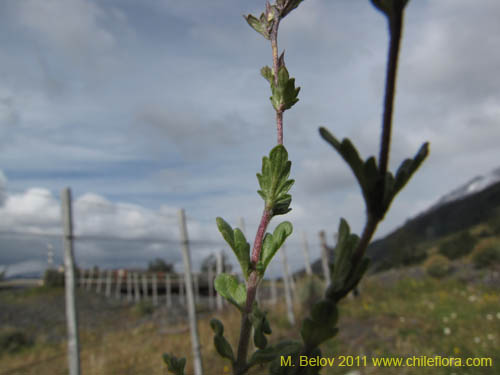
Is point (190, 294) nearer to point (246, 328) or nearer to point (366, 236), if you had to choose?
point (246, 328)

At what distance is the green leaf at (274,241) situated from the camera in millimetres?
595

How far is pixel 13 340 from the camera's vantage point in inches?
409

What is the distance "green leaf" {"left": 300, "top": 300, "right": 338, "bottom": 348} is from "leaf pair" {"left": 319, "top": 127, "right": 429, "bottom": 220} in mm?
134

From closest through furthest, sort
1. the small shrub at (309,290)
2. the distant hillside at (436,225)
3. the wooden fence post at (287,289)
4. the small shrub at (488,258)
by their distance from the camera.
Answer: the wooden fence post at (287,289), the small shrub at (309,290), the small shrub at (488,258), the distant hillside at (436,225)

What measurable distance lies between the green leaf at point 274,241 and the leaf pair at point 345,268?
0.42 ft

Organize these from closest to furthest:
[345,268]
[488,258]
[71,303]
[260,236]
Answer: [345,268] → [260,236] → [71,303] → [488,258]

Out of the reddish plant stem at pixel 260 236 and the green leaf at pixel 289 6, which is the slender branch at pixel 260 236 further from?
the green leaf at pixel 289 6

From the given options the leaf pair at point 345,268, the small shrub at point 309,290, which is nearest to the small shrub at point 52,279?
the small shrub at point 309,290

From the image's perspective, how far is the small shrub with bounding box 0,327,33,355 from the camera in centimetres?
998

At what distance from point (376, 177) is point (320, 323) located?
19 centimetres

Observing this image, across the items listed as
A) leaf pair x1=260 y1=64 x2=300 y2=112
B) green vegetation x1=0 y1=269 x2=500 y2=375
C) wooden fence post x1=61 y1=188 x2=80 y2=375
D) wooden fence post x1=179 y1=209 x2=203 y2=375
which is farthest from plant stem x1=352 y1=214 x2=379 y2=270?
wooden fence post x1=179 y1=209 x2=203 y2=375

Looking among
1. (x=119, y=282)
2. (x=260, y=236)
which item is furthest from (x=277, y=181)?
(x=119, y=282)

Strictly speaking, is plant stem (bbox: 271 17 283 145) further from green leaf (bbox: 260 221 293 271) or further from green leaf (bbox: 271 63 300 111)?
green leaf (bbox: 260 221 293 271)

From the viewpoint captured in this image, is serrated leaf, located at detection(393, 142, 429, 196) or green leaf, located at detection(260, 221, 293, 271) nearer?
serrated leaf, located at detection(393, 142, 429, 196)
